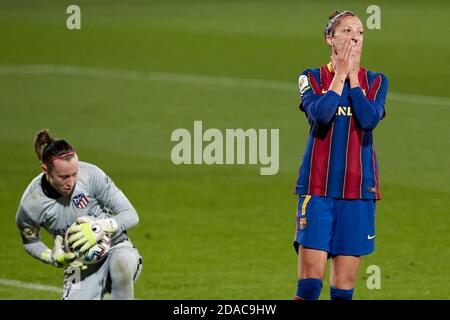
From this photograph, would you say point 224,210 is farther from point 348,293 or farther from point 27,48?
point 27,48

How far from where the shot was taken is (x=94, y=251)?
9047mm

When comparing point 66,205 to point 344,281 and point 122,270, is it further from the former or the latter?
point 344,281

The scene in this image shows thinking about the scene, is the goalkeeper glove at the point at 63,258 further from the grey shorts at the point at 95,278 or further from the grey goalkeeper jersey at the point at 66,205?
the grey shorts at the point at 95,278

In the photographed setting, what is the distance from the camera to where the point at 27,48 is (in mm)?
30516

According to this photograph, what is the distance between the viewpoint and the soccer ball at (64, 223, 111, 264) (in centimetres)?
901

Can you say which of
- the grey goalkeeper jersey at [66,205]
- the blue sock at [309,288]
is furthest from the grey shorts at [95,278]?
the blue sock at [309,288]

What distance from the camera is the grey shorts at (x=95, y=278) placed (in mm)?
9375

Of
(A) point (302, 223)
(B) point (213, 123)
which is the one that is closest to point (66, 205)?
(A) point (302, 223)

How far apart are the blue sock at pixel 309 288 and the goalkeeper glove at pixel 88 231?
4.82 ft

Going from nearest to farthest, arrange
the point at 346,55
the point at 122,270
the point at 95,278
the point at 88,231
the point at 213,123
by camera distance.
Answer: the point at 346,55 < the point at 88,231 < the point at 122,270 < the point at 95,278 < the point at 213,123

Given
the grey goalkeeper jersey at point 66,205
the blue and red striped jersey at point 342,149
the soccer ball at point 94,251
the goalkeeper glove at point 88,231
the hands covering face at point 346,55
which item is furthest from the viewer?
the grey goalkeeper jersey at point 66,205

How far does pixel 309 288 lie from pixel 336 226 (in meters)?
0.48

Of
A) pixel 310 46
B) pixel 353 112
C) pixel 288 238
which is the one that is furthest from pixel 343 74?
pixel 310 46

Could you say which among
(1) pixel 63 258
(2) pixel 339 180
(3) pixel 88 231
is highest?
(2) pixel 339 180
